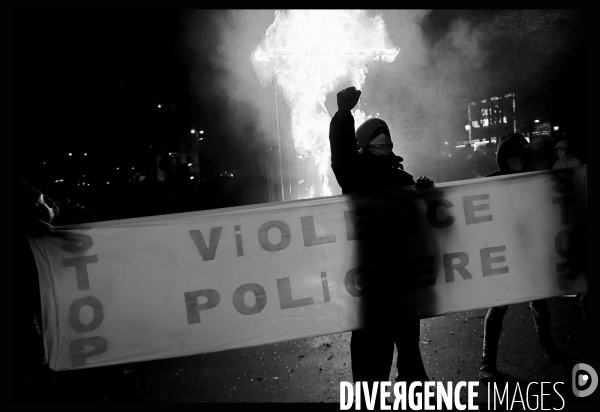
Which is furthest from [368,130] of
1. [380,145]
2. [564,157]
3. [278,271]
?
[564,157]

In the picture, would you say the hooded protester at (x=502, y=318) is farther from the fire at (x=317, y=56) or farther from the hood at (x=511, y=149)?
the fire at (x=317, y=56)

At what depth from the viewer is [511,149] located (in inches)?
148

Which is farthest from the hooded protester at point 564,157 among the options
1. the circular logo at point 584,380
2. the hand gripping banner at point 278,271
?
the circular logo at point 584,380

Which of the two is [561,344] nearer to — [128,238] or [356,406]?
[356,406]

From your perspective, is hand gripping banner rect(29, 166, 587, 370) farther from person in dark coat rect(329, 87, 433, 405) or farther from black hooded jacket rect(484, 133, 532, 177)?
black hooded jacket rect(484, 133, 532, 177)

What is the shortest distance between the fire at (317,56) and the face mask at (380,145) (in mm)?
12176

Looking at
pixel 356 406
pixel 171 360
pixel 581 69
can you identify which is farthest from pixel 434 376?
pixel 581 69

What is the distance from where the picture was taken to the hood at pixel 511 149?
3.75 meters

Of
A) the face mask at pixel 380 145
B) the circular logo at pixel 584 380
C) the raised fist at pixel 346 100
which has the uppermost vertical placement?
the raised fist at pixel 346 100

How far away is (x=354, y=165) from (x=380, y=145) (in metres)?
0.33

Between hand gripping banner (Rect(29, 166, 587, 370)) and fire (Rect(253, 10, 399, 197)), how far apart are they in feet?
39.7

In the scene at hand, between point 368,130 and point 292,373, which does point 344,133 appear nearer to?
point 368,130

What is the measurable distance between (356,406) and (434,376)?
996mm

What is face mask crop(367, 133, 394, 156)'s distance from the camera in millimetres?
3061
